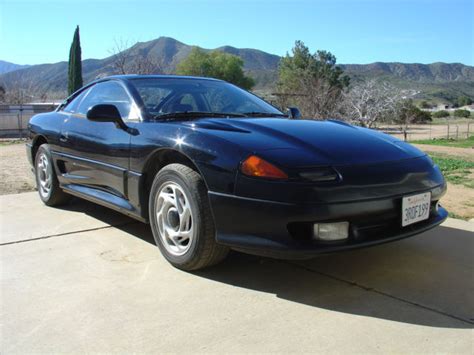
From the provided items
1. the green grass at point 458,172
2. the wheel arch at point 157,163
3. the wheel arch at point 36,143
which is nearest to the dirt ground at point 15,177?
the wheel arch at point 36,143

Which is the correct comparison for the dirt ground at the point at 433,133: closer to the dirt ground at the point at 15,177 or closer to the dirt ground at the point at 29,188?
the dirt ground at the point at 29,188

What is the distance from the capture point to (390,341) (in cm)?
228

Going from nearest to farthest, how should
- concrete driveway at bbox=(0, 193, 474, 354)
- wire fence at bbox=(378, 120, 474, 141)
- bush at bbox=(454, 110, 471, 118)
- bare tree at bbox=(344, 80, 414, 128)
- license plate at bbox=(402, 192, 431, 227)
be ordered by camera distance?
concrete driveway at bbox=(0, 193, 474, 354)
license plate at bbox=(402, 192, 431, 227)
bare tree at bbox=(344, 80, 414, 128)
wire fence at bbox=(378, 120, 474, 141)
bush at bbox=(454, 110, 471, 118)

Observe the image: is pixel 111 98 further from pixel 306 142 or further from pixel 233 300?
pixel 233 300

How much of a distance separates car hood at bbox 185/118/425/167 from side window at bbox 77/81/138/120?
772 mm

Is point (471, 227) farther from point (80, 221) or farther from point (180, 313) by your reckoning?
point (80, 221)

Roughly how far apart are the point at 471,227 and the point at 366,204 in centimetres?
213

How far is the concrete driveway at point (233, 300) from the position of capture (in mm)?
2299

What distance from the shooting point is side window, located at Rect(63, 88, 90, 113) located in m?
4.71

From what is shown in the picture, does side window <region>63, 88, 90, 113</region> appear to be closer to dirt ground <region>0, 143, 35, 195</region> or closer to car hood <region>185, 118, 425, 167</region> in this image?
car hood <region>185, 118, 425, 167</region>

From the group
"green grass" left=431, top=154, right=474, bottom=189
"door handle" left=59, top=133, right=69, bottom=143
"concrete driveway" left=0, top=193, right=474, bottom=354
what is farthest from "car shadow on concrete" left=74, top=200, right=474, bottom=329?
"green grass" left=431, top=154, right=474, bottom=189

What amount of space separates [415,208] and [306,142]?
812 millimetres

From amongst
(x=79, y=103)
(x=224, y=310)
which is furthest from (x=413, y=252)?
(x=79, y=103)

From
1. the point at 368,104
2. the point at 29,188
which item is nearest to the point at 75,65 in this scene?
the point at 368,104
